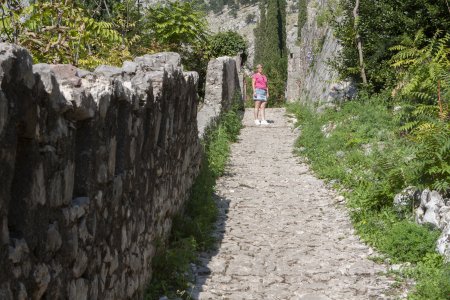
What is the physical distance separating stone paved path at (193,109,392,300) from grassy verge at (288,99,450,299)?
0.75 feet

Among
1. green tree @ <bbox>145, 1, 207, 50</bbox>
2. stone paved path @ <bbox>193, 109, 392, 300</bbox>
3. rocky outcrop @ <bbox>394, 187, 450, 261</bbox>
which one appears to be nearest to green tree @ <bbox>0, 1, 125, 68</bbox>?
stone paved path @ <bbox>193, 109, 392, 300</bbox>

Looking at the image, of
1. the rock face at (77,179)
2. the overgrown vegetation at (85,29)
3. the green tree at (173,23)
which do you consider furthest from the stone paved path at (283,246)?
the green tree at (173,23)

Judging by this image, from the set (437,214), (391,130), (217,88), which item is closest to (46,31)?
(437,214)

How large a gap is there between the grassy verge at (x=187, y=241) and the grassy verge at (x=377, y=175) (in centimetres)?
176

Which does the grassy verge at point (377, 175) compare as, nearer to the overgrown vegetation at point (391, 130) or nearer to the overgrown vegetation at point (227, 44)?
the overgrown vegetation at point (391, 130)

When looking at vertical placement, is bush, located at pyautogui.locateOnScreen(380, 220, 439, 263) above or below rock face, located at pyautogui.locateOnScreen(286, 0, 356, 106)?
below

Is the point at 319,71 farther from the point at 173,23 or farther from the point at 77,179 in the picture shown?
the point at 77,179

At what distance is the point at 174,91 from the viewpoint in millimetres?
5758

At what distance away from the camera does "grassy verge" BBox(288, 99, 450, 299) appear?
4.95 meters

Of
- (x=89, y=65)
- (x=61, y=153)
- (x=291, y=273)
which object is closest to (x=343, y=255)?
(x=291, y=273)

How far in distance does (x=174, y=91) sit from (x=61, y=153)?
341 centimetres

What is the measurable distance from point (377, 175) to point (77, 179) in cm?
506

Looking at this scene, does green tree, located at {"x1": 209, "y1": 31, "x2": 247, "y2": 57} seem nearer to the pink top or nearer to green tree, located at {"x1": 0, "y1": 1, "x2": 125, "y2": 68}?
the pink top

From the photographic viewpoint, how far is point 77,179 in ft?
9.18
